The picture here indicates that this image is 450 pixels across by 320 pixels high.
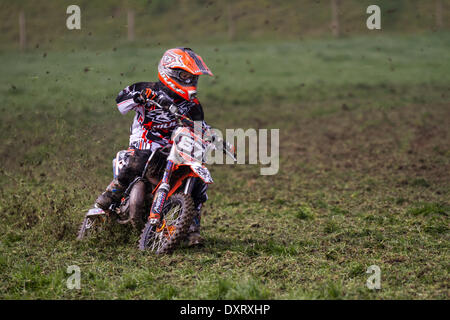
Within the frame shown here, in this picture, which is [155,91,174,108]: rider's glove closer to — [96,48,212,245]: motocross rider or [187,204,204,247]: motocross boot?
[96,48,212,245]: motocross rider

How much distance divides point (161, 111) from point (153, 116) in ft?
0.51

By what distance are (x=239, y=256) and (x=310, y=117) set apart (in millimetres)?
14022

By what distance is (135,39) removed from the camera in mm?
32344

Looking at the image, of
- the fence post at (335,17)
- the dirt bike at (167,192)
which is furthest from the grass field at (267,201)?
the fence post at (335,17)

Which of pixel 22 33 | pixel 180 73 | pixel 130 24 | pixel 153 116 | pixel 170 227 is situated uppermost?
pixel 130 24

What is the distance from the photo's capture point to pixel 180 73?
26.8ft

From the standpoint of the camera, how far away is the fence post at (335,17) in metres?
33.5

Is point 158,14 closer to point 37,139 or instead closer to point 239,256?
point 37,139

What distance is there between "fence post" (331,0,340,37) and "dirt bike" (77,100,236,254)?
27.3 m

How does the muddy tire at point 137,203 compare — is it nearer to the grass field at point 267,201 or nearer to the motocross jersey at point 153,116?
the grass field at point 267,201

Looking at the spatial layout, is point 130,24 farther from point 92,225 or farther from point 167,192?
point 167,192

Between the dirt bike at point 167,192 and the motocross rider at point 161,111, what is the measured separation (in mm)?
120

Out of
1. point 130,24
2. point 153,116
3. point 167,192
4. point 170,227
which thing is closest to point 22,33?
point 130,24

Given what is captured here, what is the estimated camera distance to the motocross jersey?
8289 mm
